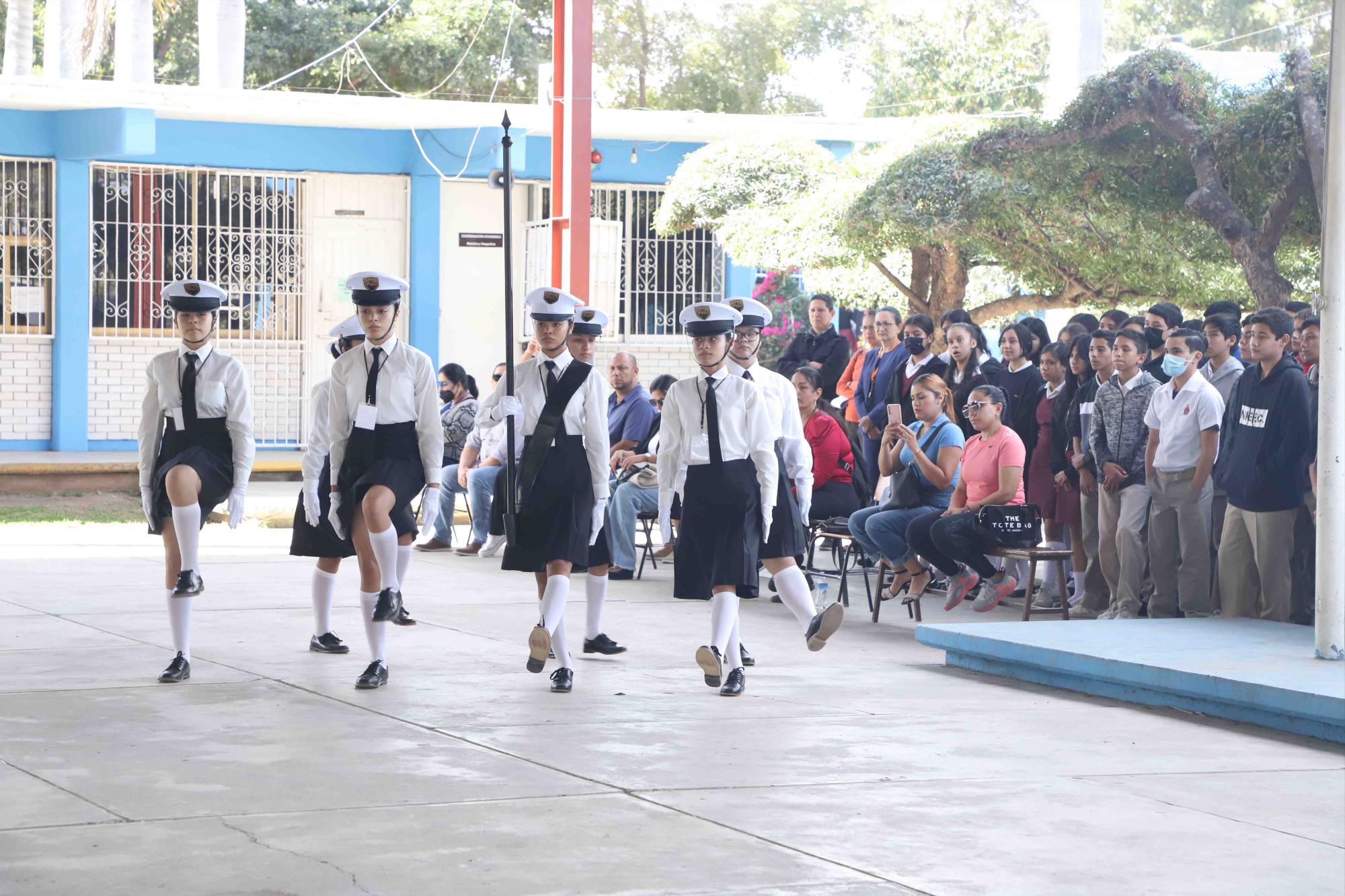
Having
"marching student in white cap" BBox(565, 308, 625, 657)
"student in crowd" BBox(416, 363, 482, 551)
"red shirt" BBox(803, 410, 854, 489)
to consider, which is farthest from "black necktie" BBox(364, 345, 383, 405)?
"student in crowd" BBox(416, 363, 482, 551)

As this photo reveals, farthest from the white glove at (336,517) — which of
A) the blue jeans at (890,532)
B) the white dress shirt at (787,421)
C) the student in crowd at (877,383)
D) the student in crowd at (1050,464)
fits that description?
the student in crowd at (877,383)

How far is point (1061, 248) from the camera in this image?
15148mm

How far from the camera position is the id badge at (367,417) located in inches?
311

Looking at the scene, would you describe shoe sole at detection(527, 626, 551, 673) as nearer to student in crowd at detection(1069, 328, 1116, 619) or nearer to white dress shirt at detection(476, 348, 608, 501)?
white dress shirt at detection(476, 348, 608, 501)

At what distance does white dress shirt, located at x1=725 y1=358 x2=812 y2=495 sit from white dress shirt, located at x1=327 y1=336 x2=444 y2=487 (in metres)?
1.54

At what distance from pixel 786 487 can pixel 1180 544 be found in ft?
9.54

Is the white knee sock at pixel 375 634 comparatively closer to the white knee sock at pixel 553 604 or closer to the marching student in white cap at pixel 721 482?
the white knee sock at pixel 553 604

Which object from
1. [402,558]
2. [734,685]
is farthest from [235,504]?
[734,685]

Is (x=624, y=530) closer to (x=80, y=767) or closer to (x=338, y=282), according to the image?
(x=80, y=767)

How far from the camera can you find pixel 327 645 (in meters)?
8.89

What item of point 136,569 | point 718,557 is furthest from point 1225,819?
point 136,569

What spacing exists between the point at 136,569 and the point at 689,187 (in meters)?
7.35

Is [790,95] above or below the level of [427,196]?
above

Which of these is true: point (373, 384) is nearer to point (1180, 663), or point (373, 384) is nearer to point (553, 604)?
point (553, 604)
